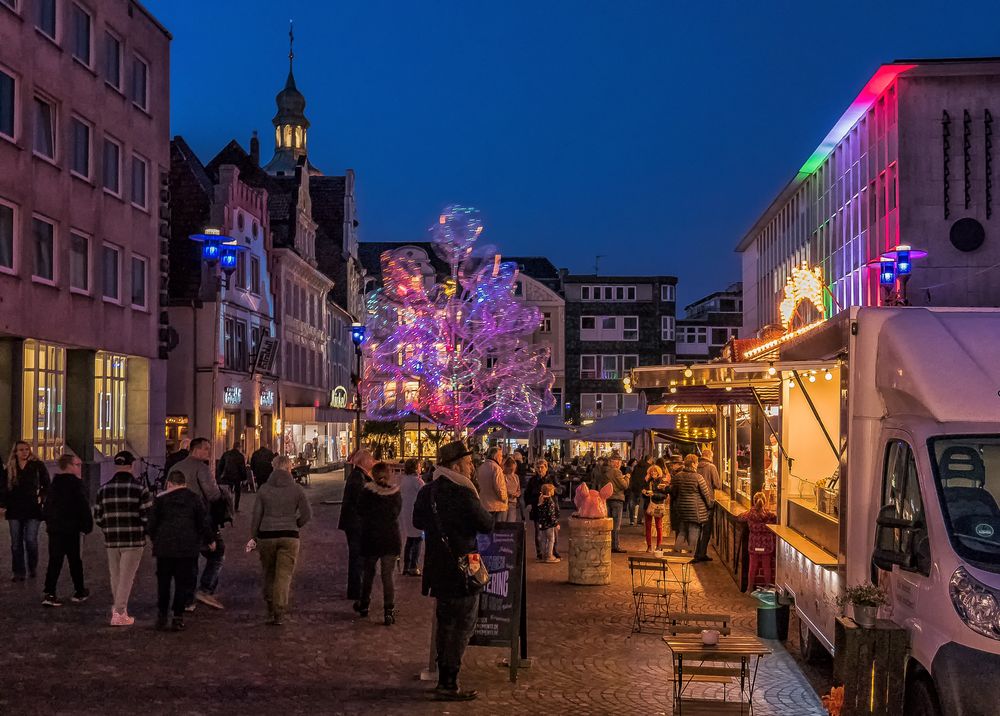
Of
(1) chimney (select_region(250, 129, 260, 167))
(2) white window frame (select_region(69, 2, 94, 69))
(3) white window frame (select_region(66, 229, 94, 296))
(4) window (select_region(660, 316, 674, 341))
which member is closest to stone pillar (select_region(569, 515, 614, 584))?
(3) white window frame (select_region(66, 229, 94, 296))

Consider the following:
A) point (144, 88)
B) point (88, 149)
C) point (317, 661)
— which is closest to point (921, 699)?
point (317, 661)

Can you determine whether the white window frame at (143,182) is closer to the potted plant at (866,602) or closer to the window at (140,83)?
the window at (140,83)

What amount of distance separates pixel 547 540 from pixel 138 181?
21.0 metres

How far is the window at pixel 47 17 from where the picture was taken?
30016mm

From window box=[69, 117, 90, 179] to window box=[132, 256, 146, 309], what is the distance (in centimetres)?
406

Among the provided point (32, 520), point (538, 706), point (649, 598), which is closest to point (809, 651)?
point (538, 706)

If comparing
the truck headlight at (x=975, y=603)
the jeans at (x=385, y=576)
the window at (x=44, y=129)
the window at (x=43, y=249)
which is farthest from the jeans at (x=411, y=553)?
the window at (x=44, y=129)

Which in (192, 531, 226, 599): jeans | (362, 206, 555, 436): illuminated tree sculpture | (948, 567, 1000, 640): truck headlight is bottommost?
(192, 531, 226, 599): jeans

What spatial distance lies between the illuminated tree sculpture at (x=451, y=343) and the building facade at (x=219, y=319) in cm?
795

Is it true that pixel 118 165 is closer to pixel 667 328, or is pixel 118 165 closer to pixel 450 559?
pixel 450 559

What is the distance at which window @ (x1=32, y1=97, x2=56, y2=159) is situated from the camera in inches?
1184

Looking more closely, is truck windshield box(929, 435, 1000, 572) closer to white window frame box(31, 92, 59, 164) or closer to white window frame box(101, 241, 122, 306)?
white window frame box(31, 92, 59, 164)

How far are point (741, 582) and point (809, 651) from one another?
5.42 metres

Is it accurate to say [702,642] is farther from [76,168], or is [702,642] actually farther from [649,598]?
[76,168]
